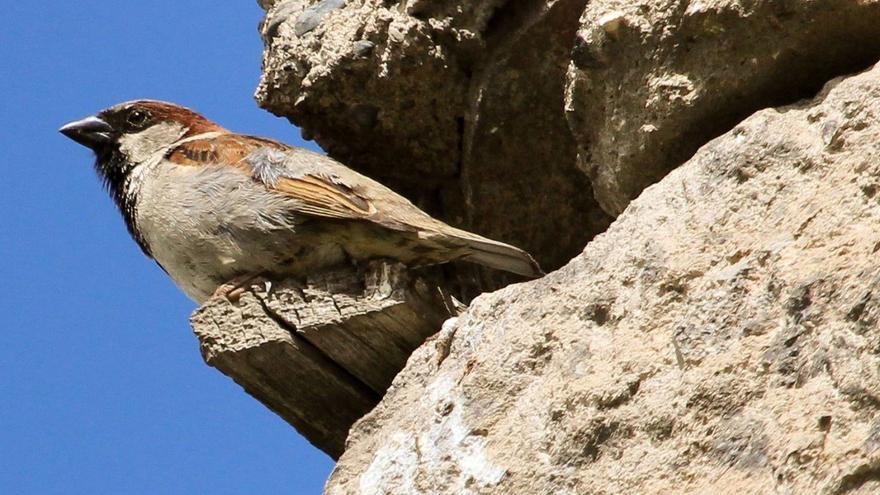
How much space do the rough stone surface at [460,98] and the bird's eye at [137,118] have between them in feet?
1.88

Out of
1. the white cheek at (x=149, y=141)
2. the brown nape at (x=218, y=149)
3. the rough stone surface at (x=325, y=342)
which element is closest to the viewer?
the rough stone surface at (x=325, y=342)

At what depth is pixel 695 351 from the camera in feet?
7.87

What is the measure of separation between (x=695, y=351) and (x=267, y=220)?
4.74 feet

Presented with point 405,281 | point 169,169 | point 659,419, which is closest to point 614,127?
point 405,281

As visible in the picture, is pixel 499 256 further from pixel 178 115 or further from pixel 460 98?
pixel 178 115

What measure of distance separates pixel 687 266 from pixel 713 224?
10 centimetres

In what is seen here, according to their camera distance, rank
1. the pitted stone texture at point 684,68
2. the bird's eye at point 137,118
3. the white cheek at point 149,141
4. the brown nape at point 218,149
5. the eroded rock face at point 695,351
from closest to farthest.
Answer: the eroded rock face at point 695,351 < the pitted stone texture at point 684,68 < the brown nape at point 218,149 < the white cheek at point 149,141 < the bird's eye at point 137,118

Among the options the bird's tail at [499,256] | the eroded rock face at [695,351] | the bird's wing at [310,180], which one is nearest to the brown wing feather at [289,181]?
the bird's wing at [310,180]

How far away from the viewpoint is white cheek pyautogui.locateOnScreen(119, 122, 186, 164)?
4066 millimetres

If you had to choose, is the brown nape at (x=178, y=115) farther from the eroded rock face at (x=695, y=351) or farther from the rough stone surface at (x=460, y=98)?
the eroded rock face at (x=695, y=351)

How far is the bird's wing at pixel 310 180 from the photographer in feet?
11.4

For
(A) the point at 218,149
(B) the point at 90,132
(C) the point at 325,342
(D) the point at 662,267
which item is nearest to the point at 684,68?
(D) the point at 662,267

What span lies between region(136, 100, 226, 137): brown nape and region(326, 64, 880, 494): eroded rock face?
157 centimetres

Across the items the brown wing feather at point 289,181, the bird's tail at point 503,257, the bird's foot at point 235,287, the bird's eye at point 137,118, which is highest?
the bird's eye at point 137,118
